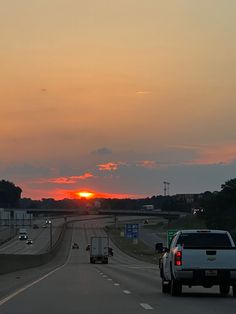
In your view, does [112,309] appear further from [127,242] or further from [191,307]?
[127,242]

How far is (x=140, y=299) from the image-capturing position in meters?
20.8

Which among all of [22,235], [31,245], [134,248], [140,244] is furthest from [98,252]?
[22,235]

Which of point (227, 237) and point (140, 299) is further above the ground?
point (227, 237)

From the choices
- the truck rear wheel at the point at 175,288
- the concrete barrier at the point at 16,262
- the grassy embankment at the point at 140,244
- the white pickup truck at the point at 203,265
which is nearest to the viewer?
the white pickup truck at the point at 203,265

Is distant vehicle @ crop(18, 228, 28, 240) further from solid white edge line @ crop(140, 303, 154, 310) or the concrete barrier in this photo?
solid white edge line @ crop(140, 303, 154, 310)

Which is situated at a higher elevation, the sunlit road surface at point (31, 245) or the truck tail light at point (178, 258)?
the truck tail light at point (178, 258)

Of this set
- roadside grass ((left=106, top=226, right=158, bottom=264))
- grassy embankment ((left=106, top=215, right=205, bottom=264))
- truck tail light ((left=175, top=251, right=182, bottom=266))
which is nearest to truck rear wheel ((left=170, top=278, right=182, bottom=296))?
truck tail light ((left=175, top=251, right=182, bottom=266))

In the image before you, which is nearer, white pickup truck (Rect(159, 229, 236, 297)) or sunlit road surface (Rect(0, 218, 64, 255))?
white pickup truck (Rect(159, 229, 236, 297))

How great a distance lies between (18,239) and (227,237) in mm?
144453

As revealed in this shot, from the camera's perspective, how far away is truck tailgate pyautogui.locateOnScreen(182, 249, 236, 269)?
21156 millimetres

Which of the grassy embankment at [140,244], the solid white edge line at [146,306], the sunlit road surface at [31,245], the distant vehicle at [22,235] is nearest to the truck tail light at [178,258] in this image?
the solid white edge line at [146,306]

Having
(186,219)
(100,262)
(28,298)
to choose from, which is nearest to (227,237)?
(28,298)

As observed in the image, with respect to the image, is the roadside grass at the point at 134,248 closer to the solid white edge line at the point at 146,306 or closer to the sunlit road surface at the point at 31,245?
the sunlit road surface at the point at 31,245

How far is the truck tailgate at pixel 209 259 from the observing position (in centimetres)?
2116
